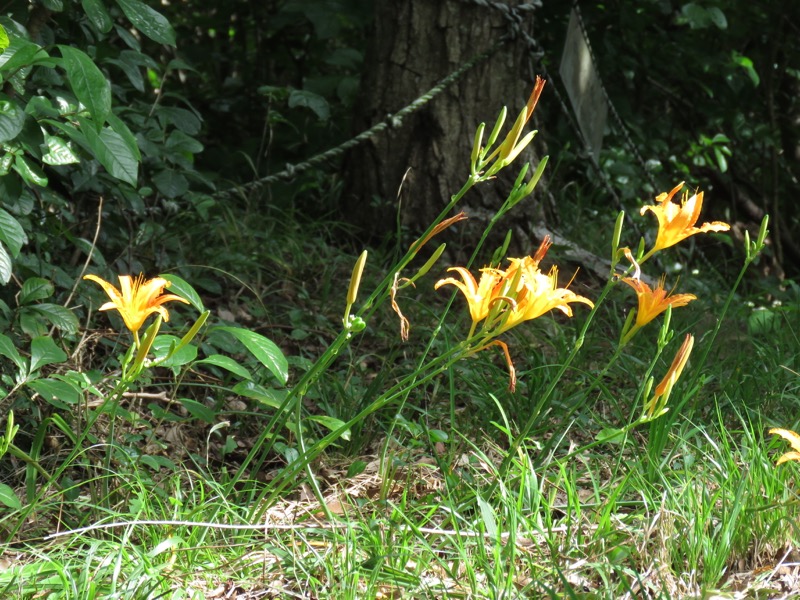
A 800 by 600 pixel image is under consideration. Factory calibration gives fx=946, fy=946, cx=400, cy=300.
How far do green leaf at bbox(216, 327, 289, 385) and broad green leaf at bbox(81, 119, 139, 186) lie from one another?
0.46 m

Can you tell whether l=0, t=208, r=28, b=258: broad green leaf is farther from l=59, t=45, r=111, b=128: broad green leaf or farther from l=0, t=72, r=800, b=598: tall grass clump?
l=59, t=45, r=111, b=128: broad green leaf

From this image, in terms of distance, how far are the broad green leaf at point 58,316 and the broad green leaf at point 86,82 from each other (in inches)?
23.6

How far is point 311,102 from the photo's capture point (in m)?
3.65

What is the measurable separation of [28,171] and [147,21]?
43 centimetres

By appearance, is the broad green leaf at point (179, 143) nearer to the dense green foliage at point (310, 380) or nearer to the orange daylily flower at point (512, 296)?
the dense green foliage at point (310, 380)

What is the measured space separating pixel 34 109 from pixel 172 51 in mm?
2513

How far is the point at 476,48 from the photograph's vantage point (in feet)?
11.4

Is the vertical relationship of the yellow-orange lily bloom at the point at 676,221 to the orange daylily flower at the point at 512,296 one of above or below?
above

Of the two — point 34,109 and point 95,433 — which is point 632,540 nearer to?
point 95,433

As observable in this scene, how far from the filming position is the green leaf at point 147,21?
6.76 feet

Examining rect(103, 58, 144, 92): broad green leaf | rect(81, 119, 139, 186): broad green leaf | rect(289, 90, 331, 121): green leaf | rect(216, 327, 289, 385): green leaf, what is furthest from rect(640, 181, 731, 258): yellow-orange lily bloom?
rect(289, 90, 331, 121): green leaf

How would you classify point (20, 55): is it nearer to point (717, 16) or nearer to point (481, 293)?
point (481, 293)

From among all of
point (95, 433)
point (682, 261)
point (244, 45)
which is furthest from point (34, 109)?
point (682, 261)

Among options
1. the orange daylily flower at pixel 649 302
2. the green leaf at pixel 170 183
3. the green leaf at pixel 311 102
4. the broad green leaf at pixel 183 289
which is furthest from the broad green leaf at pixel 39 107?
the green leaf at pixel 311 102
